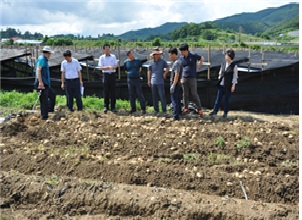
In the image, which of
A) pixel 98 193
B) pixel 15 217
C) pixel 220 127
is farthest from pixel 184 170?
pixel 220 127

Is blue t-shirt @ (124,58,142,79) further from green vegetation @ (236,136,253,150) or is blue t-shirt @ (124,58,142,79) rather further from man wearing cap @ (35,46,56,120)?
green vegetation @ (236,136,253,150)

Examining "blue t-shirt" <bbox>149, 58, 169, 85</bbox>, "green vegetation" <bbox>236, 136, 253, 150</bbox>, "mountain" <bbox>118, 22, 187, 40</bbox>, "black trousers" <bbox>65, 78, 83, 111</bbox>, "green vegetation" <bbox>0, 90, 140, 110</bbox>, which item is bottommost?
"green vegetation" <bbox>236, 136, 253, 150</bbox>

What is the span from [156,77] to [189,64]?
0.86 metres

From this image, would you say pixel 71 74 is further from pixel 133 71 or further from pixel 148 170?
pixel 148 170

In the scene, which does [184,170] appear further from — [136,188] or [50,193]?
[50,193]

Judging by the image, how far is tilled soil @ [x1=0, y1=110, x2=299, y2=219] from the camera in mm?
3662

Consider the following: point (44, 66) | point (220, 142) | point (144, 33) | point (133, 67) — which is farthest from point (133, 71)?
point (144, 33)

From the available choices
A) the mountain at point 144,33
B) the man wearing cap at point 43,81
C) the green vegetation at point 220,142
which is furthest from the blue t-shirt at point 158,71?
the mountain at point 144,33

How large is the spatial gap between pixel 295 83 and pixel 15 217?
9444 millimetres

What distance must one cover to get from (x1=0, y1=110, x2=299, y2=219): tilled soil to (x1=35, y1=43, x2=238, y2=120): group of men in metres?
0.81

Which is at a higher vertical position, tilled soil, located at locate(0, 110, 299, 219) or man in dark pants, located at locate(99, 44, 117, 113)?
man in dark pants, located at locate(99, 44, 117, 113)

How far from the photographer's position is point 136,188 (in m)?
3.97

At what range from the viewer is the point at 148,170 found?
4.47 m

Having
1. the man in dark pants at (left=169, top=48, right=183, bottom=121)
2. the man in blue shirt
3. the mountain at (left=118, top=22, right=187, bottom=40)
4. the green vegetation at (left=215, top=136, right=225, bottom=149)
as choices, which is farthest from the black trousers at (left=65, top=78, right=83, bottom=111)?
the mountain at (left=118, top=22, right=187, bottom=40)
